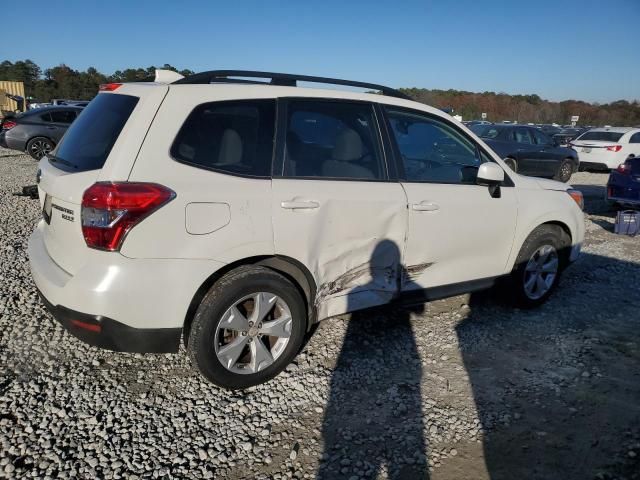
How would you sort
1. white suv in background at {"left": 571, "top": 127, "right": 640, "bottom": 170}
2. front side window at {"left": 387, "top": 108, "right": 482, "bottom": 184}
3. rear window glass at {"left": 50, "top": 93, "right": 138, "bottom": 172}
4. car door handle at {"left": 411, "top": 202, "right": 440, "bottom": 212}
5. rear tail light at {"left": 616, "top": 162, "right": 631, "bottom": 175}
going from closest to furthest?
rear window glass at {"left": 50, "top": 93, "right": 138, "bottom": 172}
car door handle at {"left": 411, "top": 202, "right": 440, "bottom": 212}
front side window at {"left": 387, "top": 108, "right": 482, "bottom": 184}
rear tail light at {"left": 616, "top": 162, "right": 631, "bottom": 175}
white suv in background at {"left": 571, "top": 127, "right": 640, "bottom": 170}

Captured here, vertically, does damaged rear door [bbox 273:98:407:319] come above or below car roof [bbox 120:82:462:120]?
below

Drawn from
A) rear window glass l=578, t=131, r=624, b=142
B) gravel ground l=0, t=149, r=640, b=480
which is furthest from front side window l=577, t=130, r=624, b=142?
gravel ground l=0, t=149, r=640, b=480

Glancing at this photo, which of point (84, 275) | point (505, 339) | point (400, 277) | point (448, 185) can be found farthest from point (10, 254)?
point (505, 339)

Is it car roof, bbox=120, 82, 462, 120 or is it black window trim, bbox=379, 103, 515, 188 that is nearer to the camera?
car roof, bbox=120, 82, 462, 120

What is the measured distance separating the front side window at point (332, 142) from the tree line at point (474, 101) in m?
36.1

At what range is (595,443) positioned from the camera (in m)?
2.64

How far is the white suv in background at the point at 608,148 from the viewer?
1551cm

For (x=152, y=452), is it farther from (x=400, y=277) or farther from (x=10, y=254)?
(x=10, y=254)

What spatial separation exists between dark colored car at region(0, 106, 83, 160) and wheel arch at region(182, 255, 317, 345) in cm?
1226

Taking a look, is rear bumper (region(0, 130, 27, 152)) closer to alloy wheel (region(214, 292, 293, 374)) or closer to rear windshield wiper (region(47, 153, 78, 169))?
rear windshield wiper (region(47, 153, 78, 169))

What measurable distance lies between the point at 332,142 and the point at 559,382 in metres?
2.32

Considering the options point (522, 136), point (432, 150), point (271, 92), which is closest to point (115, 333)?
point (271, 92)

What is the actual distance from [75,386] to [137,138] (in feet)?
5.42

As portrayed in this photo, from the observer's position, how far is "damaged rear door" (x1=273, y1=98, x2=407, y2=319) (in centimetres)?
293
